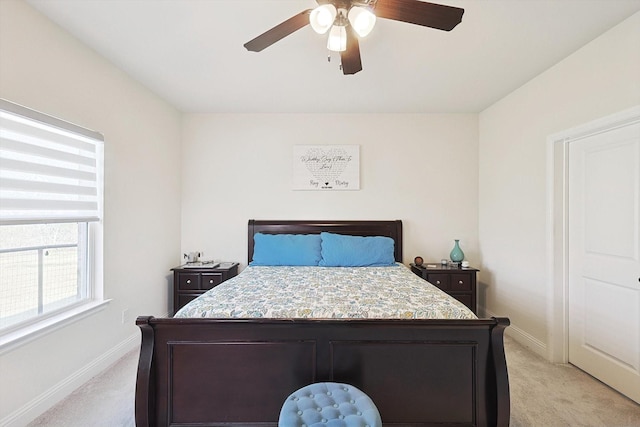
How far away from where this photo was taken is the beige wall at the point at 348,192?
3723 mm

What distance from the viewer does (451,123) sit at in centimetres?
372

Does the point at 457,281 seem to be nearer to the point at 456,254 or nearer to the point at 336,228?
the point at 456,254

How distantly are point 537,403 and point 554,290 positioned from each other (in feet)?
3.32

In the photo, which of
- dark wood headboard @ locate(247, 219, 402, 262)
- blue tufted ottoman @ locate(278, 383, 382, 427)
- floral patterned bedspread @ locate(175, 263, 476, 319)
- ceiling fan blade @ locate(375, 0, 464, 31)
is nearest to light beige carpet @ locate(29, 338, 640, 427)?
floral patterned bedspread @ locate(175, 263, 476, 319)

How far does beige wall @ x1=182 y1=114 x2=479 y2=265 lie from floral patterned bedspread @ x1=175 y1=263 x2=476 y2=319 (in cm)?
104

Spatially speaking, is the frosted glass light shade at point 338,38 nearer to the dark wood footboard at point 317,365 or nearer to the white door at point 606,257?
the dark wood footboard at point 317,365

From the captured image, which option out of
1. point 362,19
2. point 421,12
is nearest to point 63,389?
point 362,19

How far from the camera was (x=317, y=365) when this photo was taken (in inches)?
65.6

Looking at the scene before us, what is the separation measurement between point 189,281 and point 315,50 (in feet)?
8.88

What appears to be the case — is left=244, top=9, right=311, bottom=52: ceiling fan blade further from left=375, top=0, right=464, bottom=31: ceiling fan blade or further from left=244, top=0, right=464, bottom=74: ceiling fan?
left=375, top=0, right=464, bottom=31: ceiling fan blade

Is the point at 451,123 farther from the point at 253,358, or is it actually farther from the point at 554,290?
the point at 253,358

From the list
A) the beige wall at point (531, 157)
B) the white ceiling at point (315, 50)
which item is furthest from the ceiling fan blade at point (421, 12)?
the beige wall at point (531, 157)

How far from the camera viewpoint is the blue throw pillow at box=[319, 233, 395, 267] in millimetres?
3240

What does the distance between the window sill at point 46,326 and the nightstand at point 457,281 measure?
3.14m
